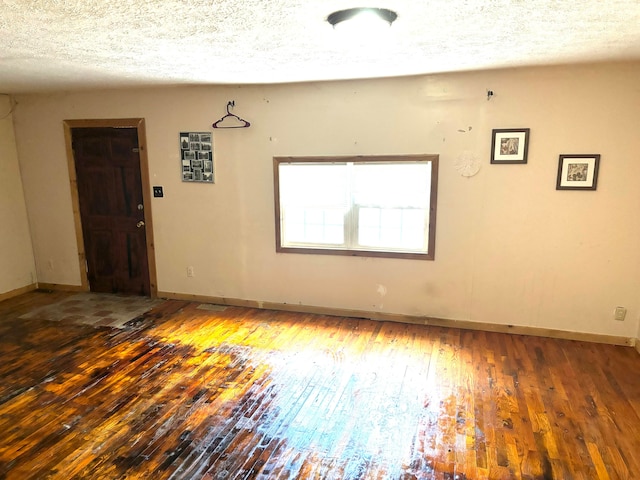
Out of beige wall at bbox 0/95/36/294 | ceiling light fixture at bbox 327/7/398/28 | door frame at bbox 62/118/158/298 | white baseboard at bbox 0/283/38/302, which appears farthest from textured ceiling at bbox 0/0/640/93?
white baseboard at bbox 0/283/38/302

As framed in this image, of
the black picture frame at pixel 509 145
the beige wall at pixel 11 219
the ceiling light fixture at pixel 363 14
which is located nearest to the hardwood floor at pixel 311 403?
the beige wall at pixel 11 219

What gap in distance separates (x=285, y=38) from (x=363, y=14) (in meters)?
0.64

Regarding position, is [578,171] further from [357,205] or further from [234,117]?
[234,117]

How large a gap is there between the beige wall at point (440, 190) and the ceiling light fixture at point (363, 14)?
6.31 feet

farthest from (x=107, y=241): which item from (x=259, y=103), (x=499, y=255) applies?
(x=499, y=255)

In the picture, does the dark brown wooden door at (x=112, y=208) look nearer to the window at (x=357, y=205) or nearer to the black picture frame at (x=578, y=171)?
the window at (x=357, y=205)

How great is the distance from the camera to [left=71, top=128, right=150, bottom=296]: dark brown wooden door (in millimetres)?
4906

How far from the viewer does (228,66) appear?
339 cm

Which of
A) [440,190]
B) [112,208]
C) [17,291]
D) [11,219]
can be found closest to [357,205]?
[440,190]

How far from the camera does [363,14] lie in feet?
6.85

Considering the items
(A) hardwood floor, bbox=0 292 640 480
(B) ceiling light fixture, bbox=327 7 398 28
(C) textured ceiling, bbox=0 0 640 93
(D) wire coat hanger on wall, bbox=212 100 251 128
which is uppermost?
(C) textured ceiling, bbox=0 0 640 93

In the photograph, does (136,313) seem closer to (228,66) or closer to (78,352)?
(78,352)

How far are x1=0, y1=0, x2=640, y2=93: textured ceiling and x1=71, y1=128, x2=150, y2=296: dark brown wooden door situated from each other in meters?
1.10

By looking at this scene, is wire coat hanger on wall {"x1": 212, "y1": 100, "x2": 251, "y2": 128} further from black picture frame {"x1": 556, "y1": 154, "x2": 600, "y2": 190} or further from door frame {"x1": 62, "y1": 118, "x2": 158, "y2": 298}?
black picture frame {"x1": 556, "y1": 154, "x2": 600, "y2": 190}
